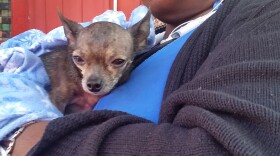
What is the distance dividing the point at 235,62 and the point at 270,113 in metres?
0.17

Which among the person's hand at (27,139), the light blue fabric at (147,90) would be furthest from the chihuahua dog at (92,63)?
the person's hand at (27,139)

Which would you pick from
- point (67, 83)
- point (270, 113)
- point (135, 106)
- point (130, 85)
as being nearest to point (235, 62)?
point (270, 113)

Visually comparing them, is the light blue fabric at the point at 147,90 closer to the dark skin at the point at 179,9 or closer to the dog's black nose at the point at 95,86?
the dog's black nose at the point at 95,86

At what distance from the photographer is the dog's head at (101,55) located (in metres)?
1.47

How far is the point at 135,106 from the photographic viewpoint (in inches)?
45.9

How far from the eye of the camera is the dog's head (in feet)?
4.83

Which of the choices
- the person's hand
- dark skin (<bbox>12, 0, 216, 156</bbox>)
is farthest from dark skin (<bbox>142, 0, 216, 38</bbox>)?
the person's hand

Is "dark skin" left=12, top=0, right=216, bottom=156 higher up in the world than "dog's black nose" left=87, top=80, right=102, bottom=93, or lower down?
higher up

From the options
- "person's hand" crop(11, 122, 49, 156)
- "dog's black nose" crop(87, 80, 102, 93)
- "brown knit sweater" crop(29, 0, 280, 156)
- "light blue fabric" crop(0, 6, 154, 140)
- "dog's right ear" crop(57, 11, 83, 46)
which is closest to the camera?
"brown knit sweater" crop(29, 0, 280, 156)

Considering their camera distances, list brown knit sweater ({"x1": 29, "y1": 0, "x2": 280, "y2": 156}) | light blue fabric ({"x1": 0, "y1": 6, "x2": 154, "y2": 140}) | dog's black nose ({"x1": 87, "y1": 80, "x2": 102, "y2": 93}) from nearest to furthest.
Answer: brown knit sweater ({"x1": 29, "y1": 0, "x2": 280, "y2": 156})
light blue fabric ({"x1": 0, "y1": 6, "x2": 154, "y2": 140})
dog's black nose ({"x1": 87, "y1": 80, "x2": 102, "y2": 93})

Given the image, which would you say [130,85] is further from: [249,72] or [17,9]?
[17,9]

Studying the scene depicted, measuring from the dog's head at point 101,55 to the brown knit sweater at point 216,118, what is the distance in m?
0.55

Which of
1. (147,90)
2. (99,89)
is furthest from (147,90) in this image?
(99,89)

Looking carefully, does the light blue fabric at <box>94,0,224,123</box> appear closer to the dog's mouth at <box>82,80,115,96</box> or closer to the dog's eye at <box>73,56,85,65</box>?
the dog's mouth at <box>82,80,115,96</box>
